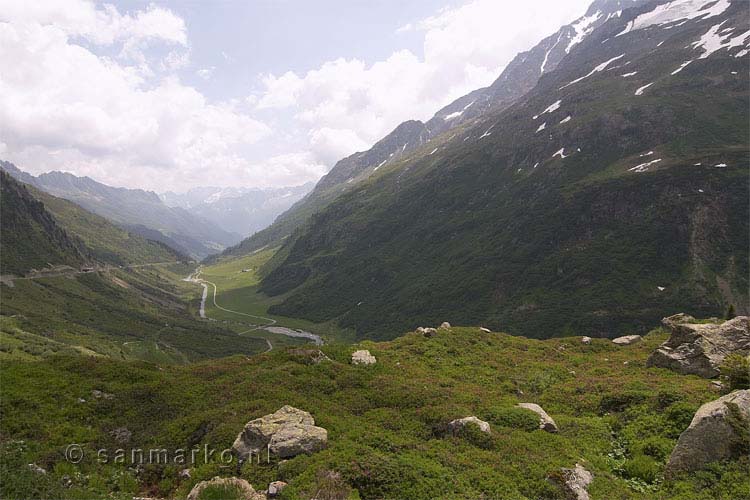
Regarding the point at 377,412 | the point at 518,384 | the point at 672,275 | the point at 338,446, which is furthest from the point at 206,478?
the point at 672,275

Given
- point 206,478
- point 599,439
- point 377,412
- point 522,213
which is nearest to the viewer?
point 206,478

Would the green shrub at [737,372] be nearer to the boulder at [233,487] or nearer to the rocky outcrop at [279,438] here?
the rocky outcrop at [279,438]

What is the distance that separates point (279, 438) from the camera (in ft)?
60.0

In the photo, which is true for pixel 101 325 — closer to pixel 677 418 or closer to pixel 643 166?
pixel 677 418

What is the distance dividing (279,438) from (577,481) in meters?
14.3

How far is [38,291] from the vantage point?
439 ft

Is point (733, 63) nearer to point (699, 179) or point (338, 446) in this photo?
point (699, 179)

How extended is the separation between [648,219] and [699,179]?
20.9 metres

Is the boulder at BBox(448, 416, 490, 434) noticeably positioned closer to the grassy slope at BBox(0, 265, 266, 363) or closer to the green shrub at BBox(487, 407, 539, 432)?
the green shrub at BBox(487, 407, 539, 432)

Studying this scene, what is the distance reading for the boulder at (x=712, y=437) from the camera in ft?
52.7

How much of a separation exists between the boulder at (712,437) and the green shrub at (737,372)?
19.9 ft

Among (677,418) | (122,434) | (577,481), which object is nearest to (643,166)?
(677,418)

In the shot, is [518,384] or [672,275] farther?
[672,275]

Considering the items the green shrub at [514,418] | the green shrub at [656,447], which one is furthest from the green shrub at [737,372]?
the green shrub at [514,418]
